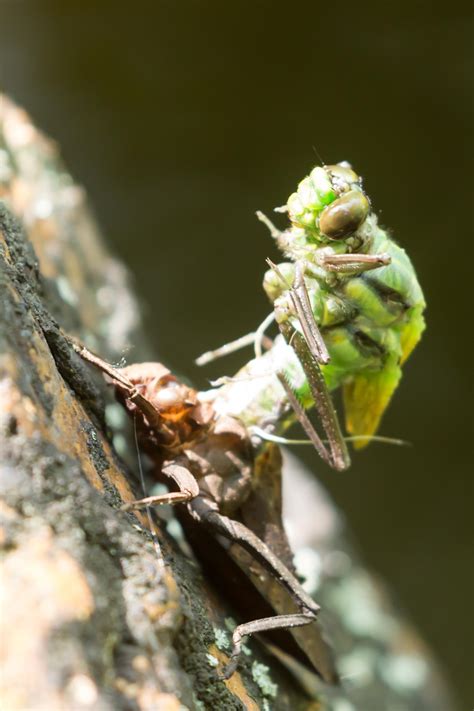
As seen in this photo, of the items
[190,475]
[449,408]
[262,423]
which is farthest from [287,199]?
[449,408]

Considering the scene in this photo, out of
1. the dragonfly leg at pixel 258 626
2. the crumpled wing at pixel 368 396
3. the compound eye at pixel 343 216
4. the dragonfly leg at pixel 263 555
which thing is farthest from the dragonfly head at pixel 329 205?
the dragonfly leg at pixel 258 626

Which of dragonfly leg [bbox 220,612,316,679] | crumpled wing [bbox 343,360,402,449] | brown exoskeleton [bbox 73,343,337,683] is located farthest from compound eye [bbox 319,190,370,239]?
dragonfly leg [bbox 220,612,316,679]

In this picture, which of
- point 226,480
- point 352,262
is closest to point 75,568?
point 226,480

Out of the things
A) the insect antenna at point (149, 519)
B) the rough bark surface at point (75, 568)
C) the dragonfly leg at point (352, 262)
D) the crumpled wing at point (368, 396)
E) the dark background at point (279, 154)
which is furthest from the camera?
the dark background at point (279, 154)

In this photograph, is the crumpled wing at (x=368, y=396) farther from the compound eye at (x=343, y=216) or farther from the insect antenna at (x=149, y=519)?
the insect antenna at (x=149, y=519)

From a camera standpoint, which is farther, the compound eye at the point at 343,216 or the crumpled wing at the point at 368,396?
the crumpled wing at the point at 368,396

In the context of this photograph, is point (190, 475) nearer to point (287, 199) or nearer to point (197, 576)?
point (197, 576)

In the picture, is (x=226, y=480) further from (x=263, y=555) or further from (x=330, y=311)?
(x=330, y=311)

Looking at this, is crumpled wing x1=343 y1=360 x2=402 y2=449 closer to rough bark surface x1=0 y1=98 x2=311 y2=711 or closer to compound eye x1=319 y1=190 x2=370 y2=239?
compound eye x1=319 y1=190 x2=370 y2=239
